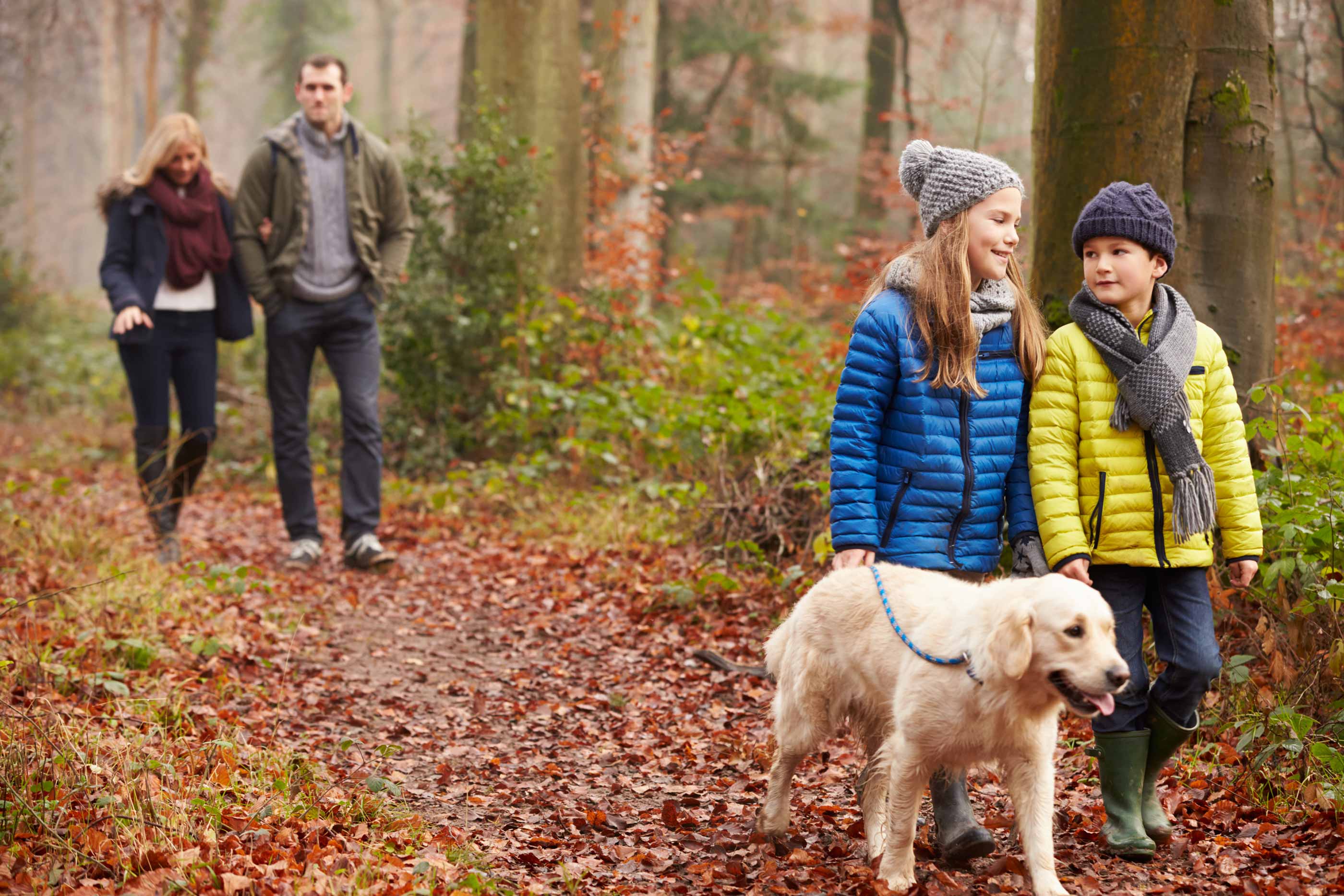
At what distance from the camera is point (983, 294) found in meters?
3.72

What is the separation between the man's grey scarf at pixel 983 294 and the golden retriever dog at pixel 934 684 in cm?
83

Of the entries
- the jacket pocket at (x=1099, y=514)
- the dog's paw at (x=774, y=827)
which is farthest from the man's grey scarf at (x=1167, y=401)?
the dog's paw at (x=774, y=827)

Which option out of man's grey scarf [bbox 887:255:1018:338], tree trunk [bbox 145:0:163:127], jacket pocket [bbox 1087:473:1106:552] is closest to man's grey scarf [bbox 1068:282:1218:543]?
jacket pocket [bbox 1087:473:1106:552]

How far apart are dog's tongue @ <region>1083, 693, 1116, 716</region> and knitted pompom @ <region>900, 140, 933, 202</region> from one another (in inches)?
69.1

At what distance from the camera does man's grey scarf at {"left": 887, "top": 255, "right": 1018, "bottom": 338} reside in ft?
12.1

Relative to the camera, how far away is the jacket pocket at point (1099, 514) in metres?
3.58

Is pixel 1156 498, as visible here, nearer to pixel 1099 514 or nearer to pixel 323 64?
pixel 1099 514

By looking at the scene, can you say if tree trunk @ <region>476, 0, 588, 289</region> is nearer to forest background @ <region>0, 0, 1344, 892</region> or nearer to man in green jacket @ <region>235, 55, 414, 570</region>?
forest background @ <region>0, 0, 1344, 892</region>

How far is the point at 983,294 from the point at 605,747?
2.49 m

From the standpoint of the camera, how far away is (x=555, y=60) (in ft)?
36.1

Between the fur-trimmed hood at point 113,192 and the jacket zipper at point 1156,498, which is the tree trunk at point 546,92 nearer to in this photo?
the fur-trimmed hood at point 113,192

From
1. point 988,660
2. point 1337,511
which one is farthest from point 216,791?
point 1337,511

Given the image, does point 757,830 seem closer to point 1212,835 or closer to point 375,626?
point 1212,835

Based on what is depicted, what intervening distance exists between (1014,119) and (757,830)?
26790mm
